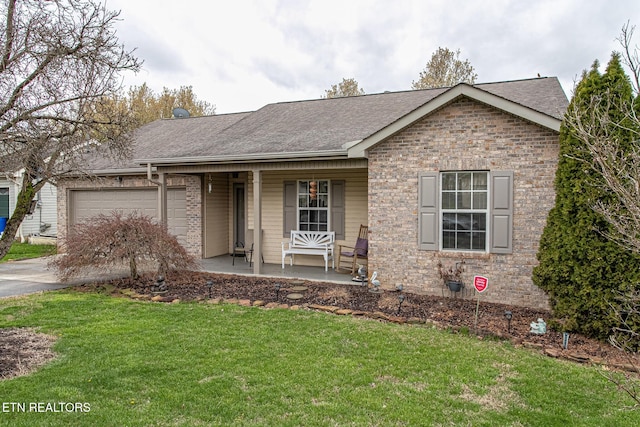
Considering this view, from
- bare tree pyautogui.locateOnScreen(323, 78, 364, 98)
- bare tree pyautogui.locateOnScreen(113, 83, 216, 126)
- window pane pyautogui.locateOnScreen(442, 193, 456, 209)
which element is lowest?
window pane pyautogui.locateOnScreen(442, 193, 456, 209)

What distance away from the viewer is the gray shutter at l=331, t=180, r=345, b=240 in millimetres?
10617

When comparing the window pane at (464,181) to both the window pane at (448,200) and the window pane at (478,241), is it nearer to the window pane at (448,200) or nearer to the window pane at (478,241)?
the window pane at (448,200)

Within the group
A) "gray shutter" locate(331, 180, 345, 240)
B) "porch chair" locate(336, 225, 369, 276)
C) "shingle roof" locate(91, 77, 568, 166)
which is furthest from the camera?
"gray shutter" locate(331, 180, 345, 240)

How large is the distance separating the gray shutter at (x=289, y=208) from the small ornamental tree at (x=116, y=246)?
327 cm

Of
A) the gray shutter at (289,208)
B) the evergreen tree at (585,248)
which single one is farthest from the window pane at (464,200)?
the gray shutter at (289,208)

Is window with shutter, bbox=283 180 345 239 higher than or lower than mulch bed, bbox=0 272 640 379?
higher

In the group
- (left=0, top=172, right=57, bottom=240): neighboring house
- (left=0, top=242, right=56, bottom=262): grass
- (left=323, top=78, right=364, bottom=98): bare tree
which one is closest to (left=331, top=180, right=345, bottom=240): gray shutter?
(left=0, top=242, right=56, bottom=262): grass

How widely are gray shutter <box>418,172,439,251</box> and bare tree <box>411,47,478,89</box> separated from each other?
64.6 ft

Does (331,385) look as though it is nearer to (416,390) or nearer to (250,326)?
(416,390)

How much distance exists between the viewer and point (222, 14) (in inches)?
495

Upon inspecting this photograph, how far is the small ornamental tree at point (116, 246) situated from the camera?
26.6 ft

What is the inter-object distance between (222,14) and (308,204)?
6.30m

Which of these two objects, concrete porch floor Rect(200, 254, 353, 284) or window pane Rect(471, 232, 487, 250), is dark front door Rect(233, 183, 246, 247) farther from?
window pane Rect(471, 232, 487, 250)

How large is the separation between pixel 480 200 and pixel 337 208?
3917mm
